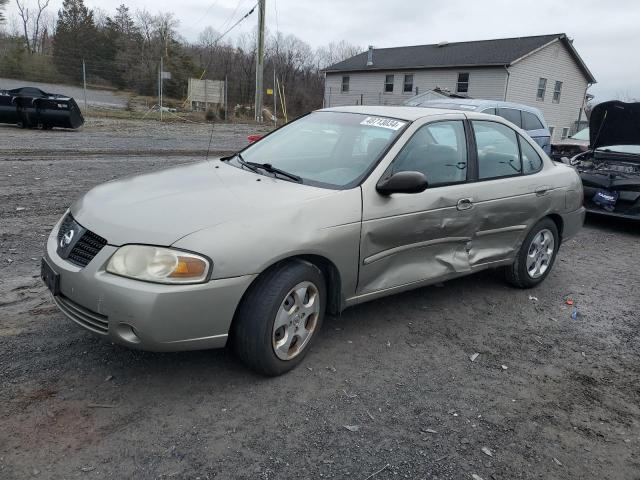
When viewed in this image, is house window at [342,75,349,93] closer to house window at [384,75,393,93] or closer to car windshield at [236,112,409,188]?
house window at [384,75,393,93]

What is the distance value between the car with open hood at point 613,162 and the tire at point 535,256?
3219mm

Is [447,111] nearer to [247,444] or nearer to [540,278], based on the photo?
[540,278]

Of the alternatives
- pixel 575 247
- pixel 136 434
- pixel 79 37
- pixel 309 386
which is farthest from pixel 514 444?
pixel 79 37

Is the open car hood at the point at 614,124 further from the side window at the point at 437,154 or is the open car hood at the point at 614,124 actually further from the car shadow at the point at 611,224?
the side window at the point at 437,154

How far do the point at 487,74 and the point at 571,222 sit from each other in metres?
27.5

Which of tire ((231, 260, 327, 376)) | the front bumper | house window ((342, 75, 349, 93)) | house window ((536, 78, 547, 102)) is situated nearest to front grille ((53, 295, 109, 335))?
the front bumper

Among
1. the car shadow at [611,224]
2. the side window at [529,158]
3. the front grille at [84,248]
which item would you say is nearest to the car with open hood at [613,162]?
the car shadow at [611,224]

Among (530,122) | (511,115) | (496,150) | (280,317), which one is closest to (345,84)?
(530,122)

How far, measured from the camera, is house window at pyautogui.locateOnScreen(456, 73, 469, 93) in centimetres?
3144

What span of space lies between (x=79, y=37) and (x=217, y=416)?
48.8 meters

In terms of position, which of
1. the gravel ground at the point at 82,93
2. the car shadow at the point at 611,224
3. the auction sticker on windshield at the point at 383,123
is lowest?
the car shadow at the point at 611,224

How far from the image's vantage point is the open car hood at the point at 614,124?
8.11m

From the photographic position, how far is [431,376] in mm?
3430

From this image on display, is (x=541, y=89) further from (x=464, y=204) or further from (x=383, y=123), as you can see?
(x=383, y=123)
